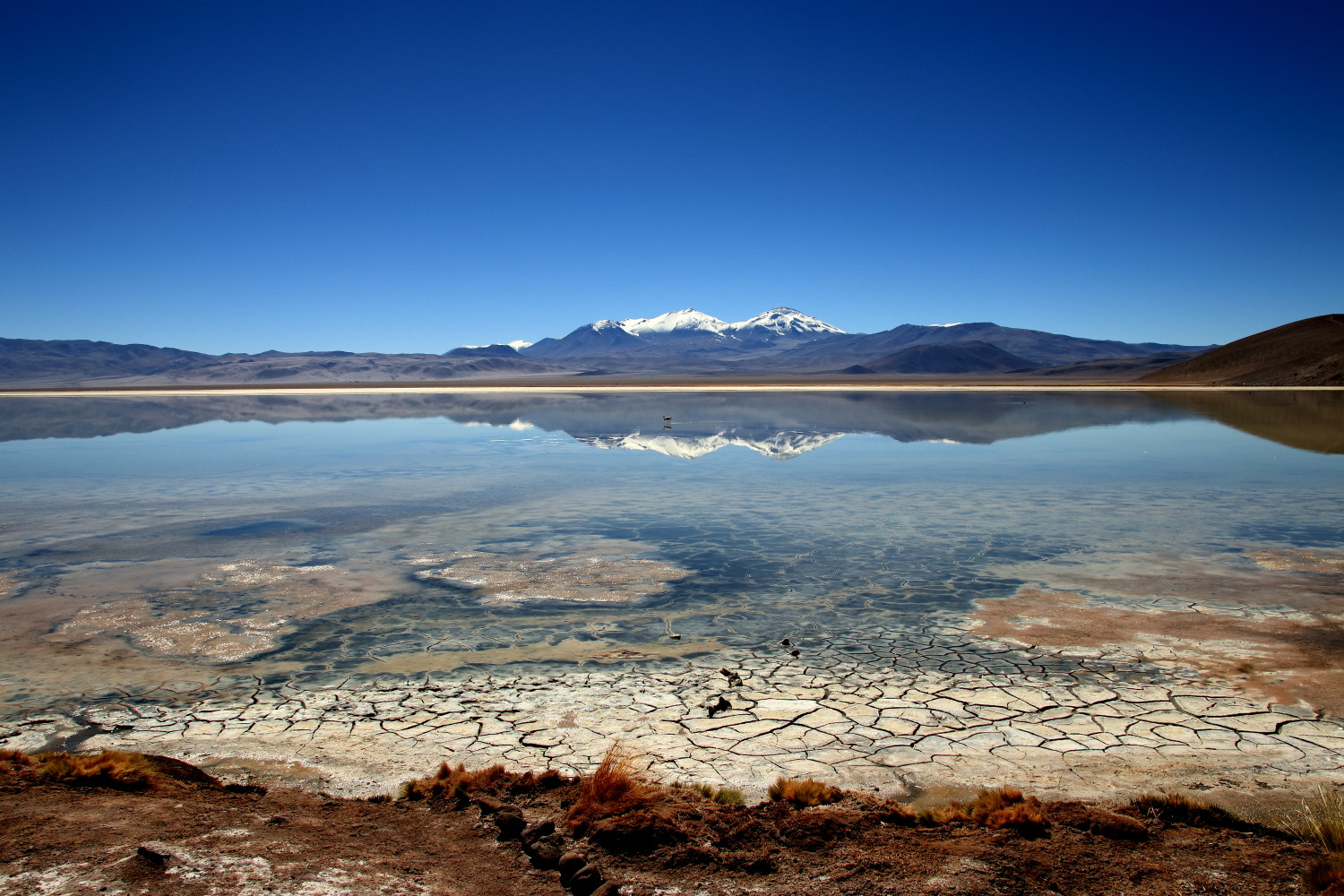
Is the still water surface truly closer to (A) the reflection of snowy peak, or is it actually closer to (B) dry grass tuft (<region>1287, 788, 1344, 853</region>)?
(A) the reflection of snowy peak

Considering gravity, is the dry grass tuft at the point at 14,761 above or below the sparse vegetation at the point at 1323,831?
below

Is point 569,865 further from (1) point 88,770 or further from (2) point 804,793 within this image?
(1) point 88,770

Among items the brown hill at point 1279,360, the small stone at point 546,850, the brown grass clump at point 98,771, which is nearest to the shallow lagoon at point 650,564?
the brown grass clump at point 98,771

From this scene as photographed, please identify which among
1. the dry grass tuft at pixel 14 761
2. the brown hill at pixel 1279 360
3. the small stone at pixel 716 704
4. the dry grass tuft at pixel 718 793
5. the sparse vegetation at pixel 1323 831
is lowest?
the small stone at pixel 716 704

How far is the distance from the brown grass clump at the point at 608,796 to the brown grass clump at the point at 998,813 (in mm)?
1112

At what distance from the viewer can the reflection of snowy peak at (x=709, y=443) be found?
693 inches

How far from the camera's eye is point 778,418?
2914cm

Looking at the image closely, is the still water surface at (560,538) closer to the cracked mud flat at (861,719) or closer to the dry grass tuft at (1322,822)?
the cracked mud flat at (861,719)

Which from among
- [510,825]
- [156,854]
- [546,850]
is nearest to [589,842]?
[546,850]

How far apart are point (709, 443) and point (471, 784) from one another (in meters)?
16.2

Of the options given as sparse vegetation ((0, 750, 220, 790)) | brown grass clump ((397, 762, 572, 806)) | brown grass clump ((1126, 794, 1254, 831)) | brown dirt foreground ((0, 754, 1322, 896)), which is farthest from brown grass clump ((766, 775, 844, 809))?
sparse vegetation ((0, 750, 220, 790))

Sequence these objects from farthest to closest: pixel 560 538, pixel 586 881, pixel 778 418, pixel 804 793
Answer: pixel 778 418, pixel 560 538, pixel 804 793, pixel 586 881

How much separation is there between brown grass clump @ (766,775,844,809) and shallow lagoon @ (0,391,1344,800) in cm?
167

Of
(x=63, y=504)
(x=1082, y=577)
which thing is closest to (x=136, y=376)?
(x=63, y=504)
